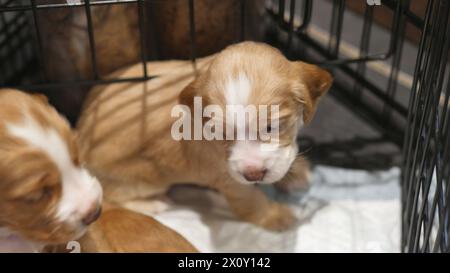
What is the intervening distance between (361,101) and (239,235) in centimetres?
72

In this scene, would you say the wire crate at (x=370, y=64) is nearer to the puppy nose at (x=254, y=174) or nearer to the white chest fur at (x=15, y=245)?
the puppy nose at (x=254, y=174)

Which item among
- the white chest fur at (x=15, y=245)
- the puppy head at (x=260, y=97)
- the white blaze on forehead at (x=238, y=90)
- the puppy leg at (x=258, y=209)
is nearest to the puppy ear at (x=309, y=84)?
the puppy head at (x=260, y=97)

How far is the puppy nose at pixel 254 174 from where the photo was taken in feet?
4.87

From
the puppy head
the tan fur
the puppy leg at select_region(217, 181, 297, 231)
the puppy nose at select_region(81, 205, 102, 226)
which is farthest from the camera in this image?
the puppy leg at select_region(217, 181, 297, 231)

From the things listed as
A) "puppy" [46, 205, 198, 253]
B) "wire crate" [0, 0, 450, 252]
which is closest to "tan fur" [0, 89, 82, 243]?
"puppy" [46, 205, 198, 253]

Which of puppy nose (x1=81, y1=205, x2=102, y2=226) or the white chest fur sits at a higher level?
puppy nose (x1=81, y1=205, x2=102, y2=226)

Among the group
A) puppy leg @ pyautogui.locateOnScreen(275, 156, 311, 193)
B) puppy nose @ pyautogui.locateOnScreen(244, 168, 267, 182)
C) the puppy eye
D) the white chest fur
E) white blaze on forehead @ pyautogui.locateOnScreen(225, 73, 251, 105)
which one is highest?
white blaze on forehead @ pyautogui.locateOnScreen(225, 73, 251, 105)

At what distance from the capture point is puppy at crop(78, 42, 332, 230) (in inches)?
57.2

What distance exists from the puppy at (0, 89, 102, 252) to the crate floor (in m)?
0.60

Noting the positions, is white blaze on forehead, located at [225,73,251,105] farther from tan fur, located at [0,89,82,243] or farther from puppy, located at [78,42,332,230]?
tan fur, located at [0,89,82,243]

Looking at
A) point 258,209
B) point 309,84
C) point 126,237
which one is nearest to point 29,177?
point 126,237

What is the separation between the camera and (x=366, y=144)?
2.16 metres
